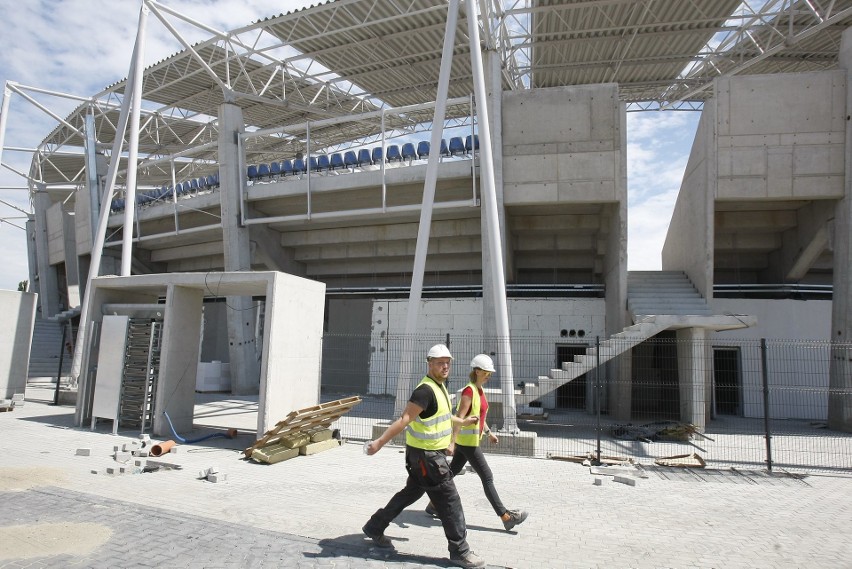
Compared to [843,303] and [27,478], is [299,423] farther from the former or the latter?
[843,303]

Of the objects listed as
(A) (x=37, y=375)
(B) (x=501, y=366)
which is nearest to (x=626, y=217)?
(B) (x=501, y=366)

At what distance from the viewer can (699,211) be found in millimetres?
16406

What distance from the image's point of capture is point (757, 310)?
17766mm

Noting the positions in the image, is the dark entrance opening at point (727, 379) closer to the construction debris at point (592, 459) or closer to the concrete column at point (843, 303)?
the concrete column at point (843, 303)

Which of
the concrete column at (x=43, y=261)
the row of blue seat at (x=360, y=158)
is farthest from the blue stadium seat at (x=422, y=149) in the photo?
the concrete column at (x=43, y=261)

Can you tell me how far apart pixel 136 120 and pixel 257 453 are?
14.7m

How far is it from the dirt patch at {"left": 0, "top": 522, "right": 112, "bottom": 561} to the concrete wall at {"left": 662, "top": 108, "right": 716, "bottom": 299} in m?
15.5

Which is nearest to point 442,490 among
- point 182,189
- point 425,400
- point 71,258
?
point 425,400

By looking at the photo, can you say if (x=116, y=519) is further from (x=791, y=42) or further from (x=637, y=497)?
(x=791, y=42)

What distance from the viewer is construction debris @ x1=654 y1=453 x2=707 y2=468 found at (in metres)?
9.67

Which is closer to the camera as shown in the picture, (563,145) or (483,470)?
(483,470)

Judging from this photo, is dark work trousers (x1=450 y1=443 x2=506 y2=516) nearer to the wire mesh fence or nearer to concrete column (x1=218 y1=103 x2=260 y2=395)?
the wire mesh fence

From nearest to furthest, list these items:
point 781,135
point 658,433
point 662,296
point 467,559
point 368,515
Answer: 1. point 467,559
2. point 368,515
3. point 658,433
4. point 781,135
5. point 662,296

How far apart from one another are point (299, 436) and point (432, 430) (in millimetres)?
5950
